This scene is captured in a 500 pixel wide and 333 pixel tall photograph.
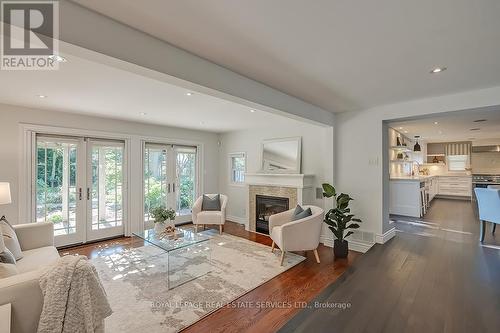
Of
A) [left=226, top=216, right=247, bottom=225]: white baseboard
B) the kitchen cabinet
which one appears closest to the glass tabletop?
[left=226, top=216, right=247, bottom=225]: white baseboard

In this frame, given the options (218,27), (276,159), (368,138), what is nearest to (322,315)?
(218,27)

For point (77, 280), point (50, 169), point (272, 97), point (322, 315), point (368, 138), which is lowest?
point (322, 315)

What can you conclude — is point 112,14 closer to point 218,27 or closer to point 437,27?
point 218,27

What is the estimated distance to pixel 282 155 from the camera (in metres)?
5.39

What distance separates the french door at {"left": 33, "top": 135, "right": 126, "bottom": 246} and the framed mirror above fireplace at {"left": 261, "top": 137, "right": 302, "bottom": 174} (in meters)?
3.26

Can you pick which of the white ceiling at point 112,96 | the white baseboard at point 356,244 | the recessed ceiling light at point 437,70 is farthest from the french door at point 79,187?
the recessed ceiling light at point 437,70

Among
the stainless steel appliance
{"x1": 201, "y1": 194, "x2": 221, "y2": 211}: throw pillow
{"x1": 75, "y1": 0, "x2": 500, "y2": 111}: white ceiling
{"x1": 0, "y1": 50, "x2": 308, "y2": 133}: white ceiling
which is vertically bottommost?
{"x1": 201, "y1": 194, "x2": 221, "y2": 211}: throw pillow

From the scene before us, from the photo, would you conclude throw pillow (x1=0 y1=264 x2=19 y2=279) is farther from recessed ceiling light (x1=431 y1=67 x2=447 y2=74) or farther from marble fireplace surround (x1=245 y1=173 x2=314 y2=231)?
recessed ceiling light (x1=431 y1=67 x2=447 y2=74)

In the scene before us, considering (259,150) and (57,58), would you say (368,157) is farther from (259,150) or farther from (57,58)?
(57,58)

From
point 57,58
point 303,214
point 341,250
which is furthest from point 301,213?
point 57,58

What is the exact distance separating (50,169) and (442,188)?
41.9 ft

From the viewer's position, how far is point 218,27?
1.76 m

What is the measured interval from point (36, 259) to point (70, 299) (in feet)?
4.80

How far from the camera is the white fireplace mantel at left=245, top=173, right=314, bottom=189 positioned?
470cm
